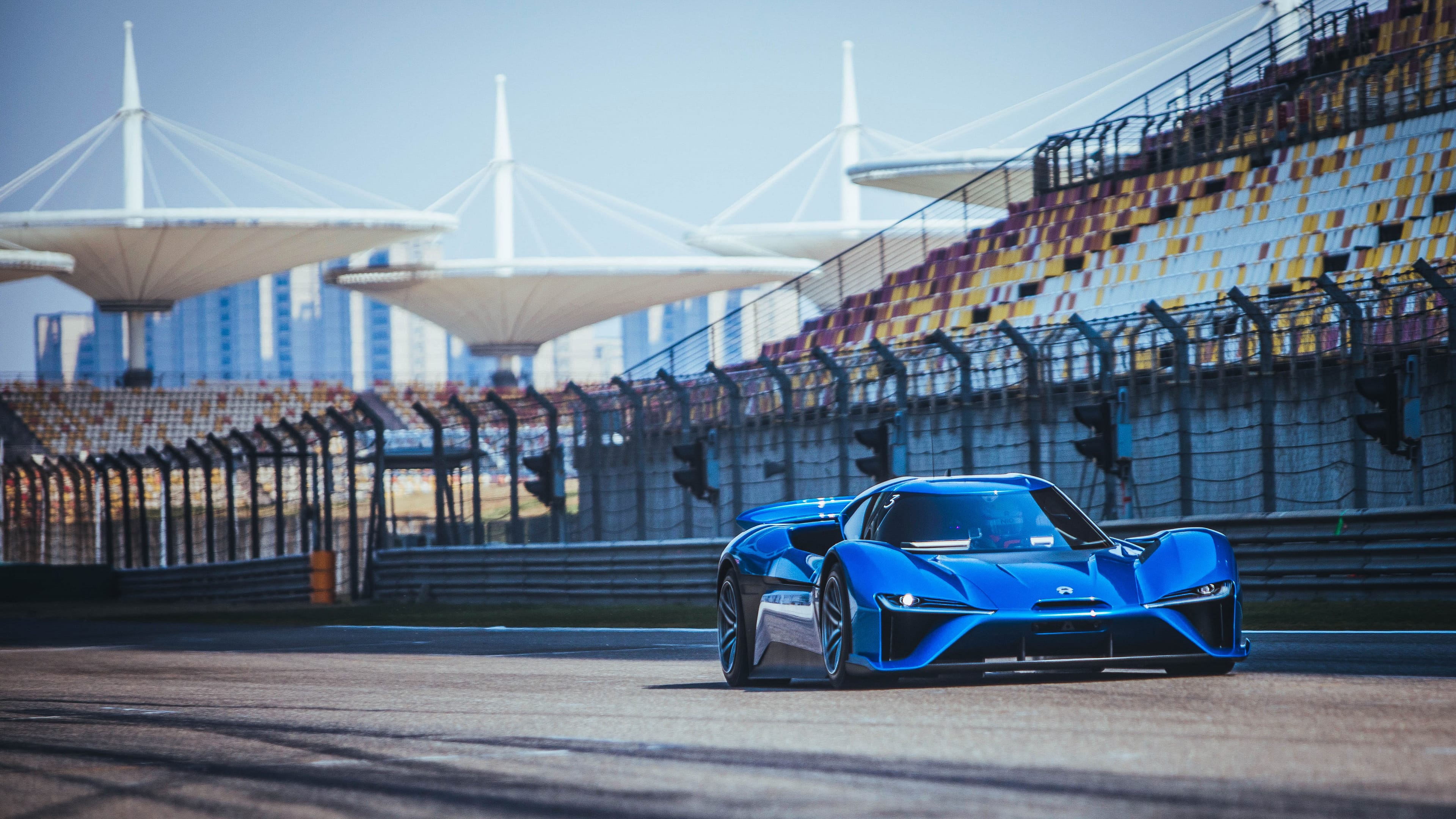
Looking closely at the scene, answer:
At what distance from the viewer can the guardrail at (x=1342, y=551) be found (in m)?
11.8

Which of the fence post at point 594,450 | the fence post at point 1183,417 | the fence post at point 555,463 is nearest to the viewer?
the fence post at point 1183,417

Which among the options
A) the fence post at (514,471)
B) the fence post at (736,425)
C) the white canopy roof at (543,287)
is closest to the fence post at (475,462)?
the fence post at (514,471)

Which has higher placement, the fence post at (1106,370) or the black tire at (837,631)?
the fence post at (1106,370)

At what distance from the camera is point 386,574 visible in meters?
23.5

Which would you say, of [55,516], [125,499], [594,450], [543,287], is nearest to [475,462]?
[594,450]

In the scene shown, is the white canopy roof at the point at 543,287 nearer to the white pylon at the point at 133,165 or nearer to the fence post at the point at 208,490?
the white pylon at the point at 133,165

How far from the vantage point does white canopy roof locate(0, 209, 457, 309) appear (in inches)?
2391

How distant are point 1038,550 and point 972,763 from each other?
2.55 m

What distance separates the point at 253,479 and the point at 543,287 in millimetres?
50346

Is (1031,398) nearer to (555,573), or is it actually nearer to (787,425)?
(787,425)

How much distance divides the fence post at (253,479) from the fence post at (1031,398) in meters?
13.1

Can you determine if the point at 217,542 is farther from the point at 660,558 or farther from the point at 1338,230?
the point at 1338,230

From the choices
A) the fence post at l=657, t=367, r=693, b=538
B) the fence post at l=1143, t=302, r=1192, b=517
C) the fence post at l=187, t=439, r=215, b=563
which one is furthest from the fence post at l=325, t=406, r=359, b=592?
the fence post at l=1143, t=302, r=1192, b=517

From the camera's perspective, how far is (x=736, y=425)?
730 inches
